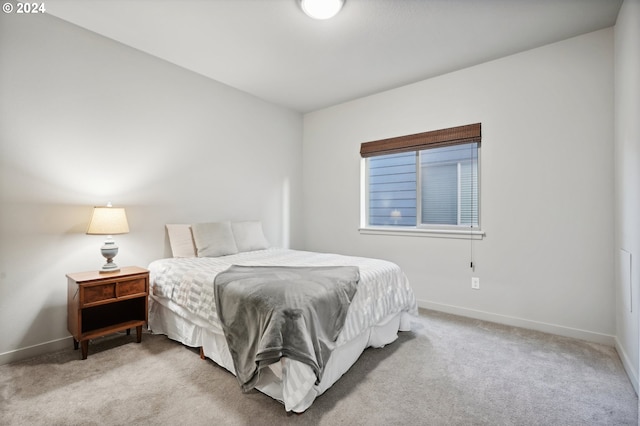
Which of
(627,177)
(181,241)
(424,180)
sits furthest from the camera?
(424,180)

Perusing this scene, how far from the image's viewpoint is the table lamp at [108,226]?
2.39 m

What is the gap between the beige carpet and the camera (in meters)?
1.62

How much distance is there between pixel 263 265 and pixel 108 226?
128 centimetres

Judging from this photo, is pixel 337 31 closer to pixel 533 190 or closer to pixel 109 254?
pixel 533 190

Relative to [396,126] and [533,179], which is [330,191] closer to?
[396,126]

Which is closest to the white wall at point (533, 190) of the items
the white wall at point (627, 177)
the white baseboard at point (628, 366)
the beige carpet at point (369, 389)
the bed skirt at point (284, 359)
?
the white wall at point (627, 177)

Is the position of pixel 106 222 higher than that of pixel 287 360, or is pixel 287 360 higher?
pixel 106 222

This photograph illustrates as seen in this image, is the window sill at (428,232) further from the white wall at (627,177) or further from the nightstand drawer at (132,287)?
the nightstand drawer at (132,287)

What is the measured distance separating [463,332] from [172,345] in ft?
8.53

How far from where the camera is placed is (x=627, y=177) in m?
2.19

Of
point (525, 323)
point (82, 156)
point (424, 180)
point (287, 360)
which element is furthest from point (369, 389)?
point (82, 156)

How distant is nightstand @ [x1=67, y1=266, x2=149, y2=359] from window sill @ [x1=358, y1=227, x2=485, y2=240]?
2.63 meters

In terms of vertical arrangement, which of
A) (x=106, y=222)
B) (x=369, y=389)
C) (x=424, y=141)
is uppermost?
(x=424, y=141)

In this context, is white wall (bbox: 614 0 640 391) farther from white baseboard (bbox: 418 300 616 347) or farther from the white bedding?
the white bedding
